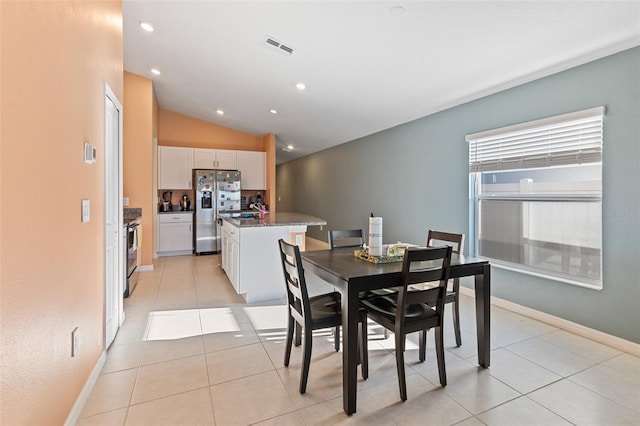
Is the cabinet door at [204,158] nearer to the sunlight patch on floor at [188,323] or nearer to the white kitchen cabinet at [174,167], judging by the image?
the white kitchen cabinet at [174,167]

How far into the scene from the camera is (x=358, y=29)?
2852mm

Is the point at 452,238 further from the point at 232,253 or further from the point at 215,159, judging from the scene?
the point at 215,159

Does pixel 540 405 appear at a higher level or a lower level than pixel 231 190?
lower

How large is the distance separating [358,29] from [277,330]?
282 cm

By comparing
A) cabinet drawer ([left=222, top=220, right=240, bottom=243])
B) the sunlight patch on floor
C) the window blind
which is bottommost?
the sunlight patch on floor

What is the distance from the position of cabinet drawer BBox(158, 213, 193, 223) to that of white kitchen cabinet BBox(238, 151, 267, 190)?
54.3 inches

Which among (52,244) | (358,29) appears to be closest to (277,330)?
(52,244)

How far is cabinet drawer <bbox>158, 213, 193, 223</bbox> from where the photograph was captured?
6273 millimetres

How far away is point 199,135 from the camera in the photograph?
23.5ft

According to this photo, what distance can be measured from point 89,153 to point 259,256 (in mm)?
2086

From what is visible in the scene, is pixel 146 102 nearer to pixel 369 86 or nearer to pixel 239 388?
pixel 369 86

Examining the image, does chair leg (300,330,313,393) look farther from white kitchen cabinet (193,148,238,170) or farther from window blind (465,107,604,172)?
white kitchen cabinet (193,148,238,170)

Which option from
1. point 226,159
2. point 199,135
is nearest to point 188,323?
point 226,159

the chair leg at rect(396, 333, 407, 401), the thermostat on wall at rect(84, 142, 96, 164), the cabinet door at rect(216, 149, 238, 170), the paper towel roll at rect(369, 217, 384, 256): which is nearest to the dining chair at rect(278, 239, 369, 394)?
the chair leg at rect(396, 333, 407, 401)
